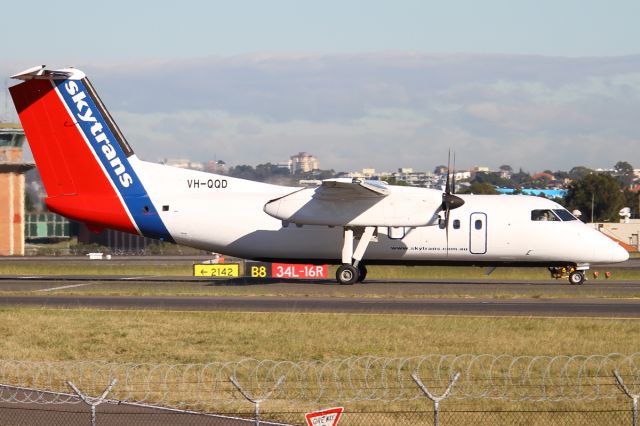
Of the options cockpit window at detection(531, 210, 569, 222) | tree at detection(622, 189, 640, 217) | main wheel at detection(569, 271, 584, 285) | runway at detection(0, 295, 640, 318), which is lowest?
runway at detection(0, 295, 640, 318)

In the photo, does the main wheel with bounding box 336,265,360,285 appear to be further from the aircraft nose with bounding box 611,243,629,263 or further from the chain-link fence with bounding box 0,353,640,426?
the chain-link fence with bounding box 0,353,640,426

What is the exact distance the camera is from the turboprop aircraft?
38.4 m

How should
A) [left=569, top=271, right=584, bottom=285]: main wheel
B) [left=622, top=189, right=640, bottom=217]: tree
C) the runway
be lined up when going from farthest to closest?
[left=622, top=189, right=640, bottom=217]: tree, [left=569, top=271, right=584, bottom=285]: main wheel, the runway

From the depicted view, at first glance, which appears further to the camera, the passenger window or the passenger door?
the passenger window

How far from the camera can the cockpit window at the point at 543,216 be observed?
128ft

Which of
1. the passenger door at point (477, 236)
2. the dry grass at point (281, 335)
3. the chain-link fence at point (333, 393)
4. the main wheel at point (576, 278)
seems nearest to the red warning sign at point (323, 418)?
the chain-link fence at point (333, 393)

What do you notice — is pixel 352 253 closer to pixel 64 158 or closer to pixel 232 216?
pixel 232 216

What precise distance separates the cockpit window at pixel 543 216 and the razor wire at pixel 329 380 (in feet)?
56.7

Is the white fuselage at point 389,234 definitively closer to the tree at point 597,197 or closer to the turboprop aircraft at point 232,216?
the turboprop aircraft at point 232,216

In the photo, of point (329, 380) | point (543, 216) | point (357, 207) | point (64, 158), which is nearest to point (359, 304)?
point (357, 207)

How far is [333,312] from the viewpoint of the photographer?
97.0 ft

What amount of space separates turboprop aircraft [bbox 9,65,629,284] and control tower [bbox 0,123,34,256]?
175 feet

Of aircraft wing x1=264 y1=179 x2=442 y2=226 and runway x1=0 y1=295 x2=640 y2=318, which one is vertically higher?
aircraft wing x1=264 y1=179 x2=442 y2=226

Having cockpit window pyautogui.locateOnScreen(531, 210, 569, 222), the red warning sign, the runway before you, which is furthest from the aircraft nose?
the red warning sign
